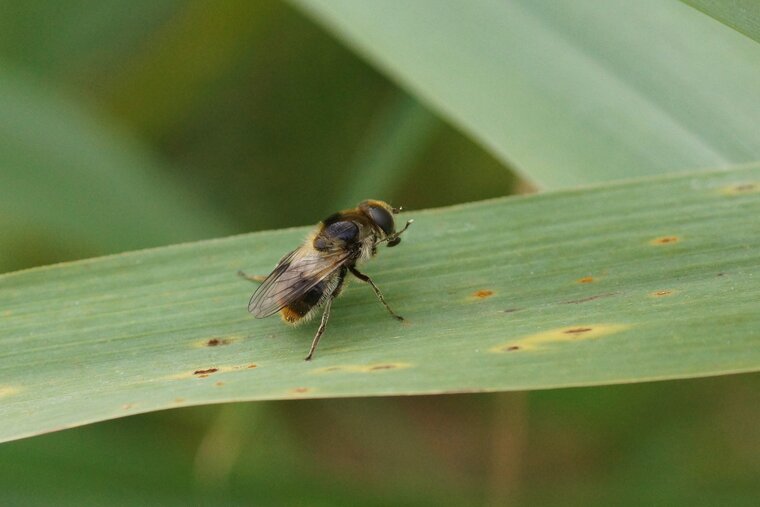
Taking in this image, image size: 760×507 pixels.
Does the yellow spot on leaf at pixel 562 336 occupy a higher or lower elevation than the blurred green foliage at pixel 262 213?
higher

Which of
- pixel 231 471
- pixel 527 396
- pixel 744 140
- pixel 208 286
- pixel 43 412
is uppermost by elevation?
pixel 744 140

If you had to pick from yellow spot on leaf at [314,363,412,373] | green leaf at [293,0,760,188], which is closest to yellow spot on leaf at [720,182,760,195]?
green leaf at [293,0,760,188]

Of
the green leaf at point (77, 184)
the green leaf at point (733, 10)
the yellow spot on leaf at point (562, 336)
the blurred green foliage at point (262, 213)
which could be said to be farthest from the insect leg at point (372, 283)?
the green leaf at point (77, 184)

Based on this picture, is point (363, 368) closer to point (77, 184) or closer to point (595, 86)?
point (595, 86)

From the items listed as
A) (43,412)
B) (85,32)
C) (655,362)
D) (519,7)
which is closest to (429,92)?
(519,7)

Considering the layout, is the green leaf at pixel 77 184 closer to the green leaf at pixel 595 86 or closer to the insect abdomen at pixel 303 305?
the insect abdomen at pixel 303 305

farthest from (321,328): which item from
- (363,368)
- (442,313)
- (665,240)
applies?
(665,240)

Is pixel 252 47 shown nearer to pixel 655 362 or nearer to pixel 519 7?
pixel 519 7
